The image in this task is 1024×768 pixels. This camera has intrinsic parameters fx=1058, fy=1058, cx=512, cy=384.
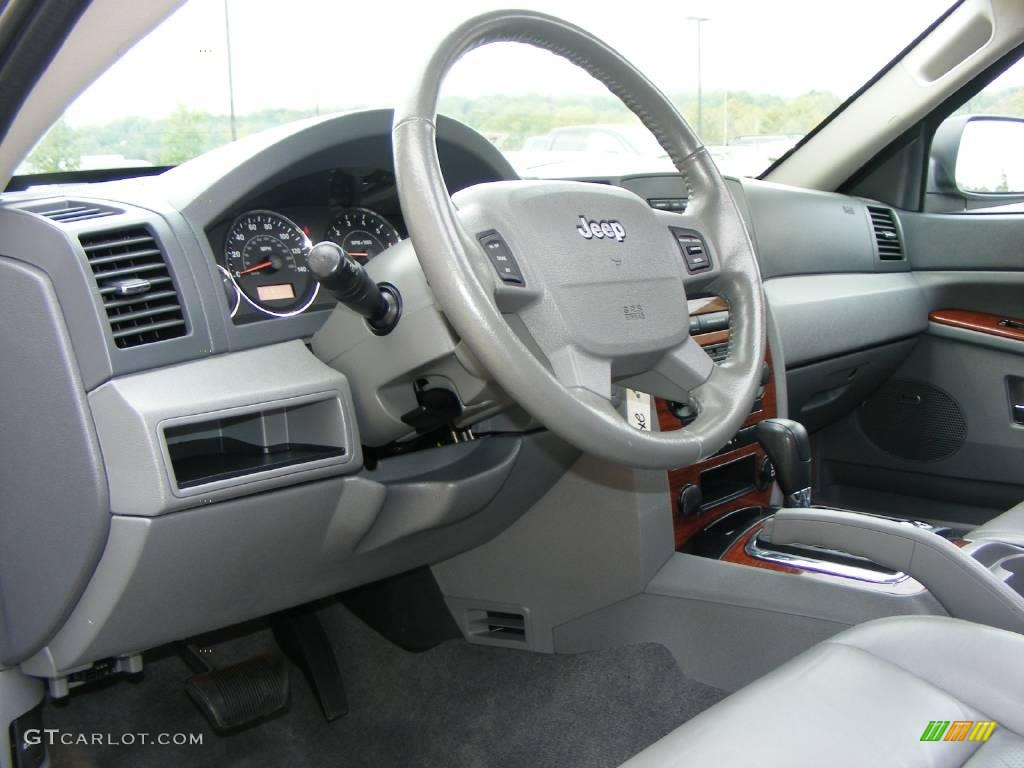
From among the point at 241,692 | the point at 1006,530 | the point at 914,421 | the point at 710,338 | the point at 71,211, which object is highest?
the point at 71,211

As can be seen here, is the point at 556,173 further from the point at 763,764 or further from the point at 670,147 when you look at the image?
the point at 763,764

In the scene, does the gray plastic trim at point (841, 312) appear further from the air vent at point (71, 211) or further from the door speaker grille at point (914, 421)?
the air vent at point (71, 211)

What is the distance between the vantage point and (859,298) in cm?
282

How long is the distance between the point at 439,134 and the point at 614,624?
3.16 ft

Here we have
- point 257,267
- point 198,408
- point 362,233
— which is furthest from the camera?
point 362,233

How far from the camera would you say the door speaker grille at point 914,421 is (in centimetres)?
295

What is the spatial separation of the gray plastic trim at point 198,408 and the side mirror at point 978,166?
230 centimetres

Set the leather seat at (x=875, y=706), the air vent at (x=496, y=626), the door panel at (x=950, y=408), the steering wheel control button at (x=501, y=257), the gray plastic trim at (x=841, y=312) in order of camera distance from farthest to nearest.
A: the door panel at (x=950, y=408)
the gray plastic trim at (x=841, y=312)
the air vent at (x=496, y=626)
the steering wheel control button at (x=501, y=257)
the leather seat at (x=875, y=706)

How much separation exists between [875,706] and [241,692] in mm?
1276

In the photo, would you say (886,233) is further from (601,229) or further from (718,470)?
(601,229)

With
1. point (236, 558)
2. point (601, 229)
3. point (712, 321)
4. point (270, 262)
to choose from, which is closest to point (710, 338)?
point (712, 321)

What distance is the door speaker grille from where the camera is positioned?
295 cm
